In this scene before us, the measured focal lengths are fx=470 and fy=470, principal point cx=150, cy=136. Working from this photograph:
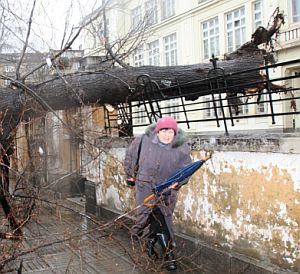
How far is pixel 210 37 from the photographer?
28.7m

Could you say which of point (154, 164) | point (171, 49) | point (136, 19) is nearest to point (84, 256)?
point (154, 164)

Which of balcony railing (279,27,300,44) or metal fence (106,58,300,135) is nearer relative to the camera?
metal fence (106,58,300,135)

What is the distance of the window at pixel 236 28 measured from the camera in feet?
84.4

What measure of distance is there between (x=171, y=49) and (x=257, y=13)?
850 centimetres

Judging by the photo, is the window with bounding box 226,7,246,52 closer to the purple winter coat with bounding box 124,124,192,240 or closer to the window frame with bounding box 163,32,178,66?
the window frame with bounding box 163,32,178,66

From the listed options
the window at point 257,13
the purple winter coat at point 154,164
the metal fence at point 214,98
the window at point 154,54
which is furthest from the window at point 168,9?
the purple winter coat at point 154,164

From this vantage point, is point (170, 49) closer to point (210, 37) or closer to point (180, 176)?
point (210, 37)

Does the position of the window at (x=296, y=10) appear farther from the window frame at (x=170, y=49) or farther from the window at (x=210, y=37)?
the window frame at (x=170, y=49)

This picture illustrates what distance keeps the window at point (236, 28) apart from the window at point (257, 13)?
34.9 inches

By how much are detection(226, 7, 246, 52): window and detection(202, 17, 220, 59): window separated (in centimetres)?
114

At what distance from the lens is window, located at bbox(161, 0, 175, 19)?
3167 cm

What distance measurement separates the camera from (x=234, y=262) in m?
5.69

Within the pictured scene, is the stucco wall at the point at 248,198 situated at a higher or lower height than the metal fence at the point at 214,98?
lower

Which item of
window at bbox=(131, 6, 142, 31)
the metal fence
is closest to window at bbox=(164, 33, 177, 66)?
window at bbox=(131, 6, 142, 31)
